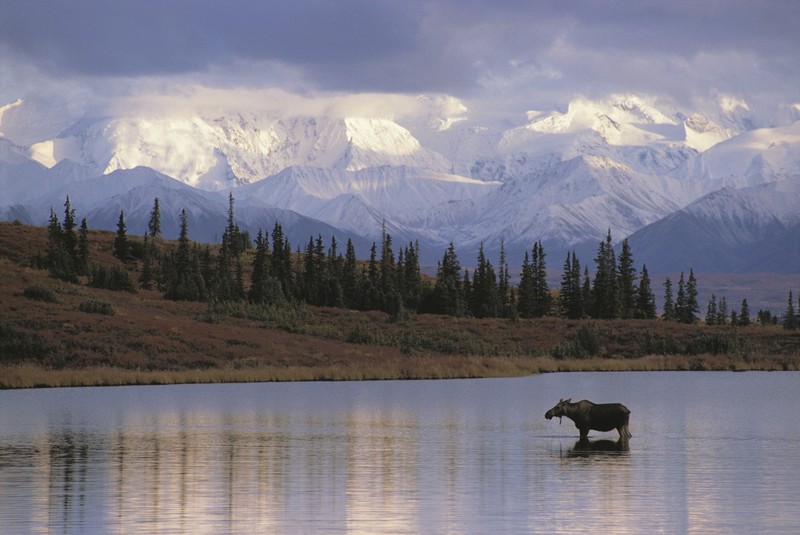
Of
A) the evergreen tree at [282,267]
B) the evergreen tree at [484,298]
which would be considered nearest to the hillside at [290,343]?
the evergreen tree at [282,267]

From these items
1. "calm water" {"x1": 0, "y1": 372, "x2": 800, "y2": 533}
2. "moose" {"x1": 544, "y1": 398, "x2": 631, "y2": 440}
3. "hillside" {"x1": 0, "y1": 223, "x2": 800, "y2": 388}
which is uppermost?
"hillside" {"x1": 0, "y1": 223, "x2": 800, "y2": 388}

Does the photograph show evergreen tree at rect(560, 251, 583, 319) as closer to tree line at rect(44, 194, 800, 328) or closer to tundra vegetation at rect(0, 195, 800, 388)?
tree line at rect(44, 194, 800, 328)

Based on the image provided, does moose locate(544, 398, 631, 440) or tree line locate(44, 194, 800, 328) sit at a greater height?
tree line locate(44, 194, 800, 328)

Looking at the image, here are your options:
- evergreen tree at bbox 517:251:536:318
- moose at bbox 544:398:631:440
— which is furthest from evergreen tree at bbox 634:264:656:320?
moose at bbox 544:398:631:440

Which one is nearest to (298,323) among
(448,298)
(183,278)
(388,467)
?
(183,278)

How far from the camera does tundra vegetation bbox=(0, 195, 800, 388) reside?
83875 millimetres

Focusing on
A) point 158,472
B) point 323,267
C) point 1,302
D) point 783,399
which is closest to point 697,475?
point 158,472

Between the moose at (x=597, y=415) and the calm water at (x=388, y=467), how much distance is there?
0.56 meters

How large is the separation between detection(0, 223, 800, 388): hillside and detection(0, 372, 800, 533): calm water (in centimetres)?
1486

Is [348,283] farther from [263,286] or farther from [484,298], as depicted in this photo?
[263,286]

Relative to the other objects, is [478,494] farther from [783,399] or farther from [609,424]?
[783,399]

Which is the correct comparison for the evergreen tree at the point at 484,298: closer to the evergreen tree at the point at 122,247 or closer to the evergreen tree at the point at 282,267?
the evergreen tree at the point at 282,267

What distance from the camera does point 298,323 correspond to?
115688 mm

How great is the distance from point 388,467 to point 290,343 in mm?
63044
